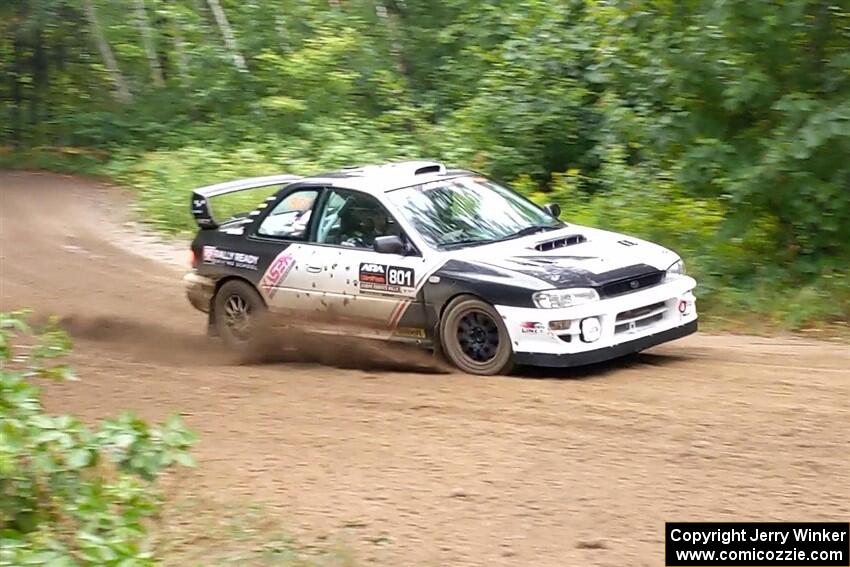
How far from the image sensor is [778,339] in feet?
37.0

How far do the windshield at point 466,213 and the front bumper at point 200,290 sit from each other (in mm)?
2199

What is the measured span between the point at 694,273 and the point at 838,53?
2.59 meters

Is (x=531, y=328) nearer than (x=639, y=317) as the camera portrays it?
Yes

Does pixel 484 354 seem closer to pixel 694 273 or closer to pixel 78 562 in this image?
pixel 694 273

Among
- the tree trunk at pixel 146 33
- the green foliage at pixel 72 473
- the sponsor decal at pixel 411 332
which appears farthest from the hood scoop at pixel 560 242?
the tree trunk at pixel 146 33

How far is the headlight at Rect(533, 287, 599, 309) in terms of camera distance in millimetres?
9078

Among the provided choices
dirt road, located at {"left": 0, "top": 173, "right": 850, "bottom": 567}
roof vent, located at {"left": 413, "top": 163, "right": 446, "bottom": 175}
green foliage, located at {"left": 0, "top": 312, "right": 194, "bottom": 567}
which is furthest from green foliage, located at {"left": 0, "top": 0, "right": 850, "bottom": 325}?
green foliage, located at {"left": 0, "top": 312, "right": 194, "bottom": 567}

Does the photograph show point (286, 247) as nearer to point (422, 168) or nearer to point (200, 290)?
point (200, 290)

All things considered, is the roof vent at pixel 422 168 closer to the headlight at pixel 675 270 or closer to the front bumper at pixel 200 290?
the front bumper at pixel 200 290

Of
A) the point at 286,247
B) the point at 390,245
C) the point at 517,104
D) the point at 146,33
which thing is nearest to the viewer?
the point at 390,245

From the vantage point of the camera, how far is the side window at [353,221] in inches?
400

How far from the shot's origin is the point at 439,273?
9625 millimetres

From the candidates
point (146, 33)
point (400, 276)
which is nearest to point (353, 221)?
point (400, 276)

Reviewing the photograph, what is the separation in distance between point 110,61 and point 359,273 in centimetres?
2119
